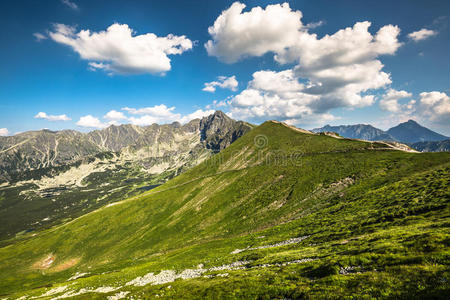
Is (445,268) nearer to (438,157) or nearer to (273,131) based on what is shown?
(438,157)

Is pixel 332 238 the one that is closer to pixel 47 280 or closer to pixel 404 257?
pixel 404 257

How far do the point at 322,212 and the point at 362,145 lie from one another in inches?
2404

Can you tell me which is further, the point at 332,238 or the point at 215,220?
the point at 215,220

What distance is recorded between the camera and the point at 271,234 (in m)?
56.8

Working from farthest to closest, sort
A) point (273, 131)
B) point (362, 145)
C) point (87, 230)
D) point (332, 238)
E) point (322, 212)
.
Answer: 1. point (273, 131)
2. point (87, 230)
3. point (362, 145)
4. point (322, 212)
5. point (332, 238)

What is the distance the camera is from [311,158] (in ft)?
344

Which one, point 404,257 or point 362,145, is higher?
point 362,145

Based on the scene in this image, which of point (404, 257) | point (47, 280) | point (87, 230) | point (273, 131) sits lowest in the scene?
point (47, 280)

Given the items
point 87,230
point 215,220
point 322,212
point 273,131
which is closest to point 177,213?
point 215,220

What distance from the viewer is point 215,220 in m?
90.5

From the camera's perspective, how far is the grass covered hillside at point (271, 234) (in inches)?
726

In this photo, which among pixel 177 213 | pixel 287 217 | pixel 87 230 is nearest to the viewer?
pixel 287 217

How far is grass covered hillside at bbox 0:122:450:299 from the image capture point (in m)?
18.4

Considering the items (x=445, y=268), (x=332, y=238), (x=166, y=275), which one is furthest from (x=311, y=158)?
(x=445, y=268)
